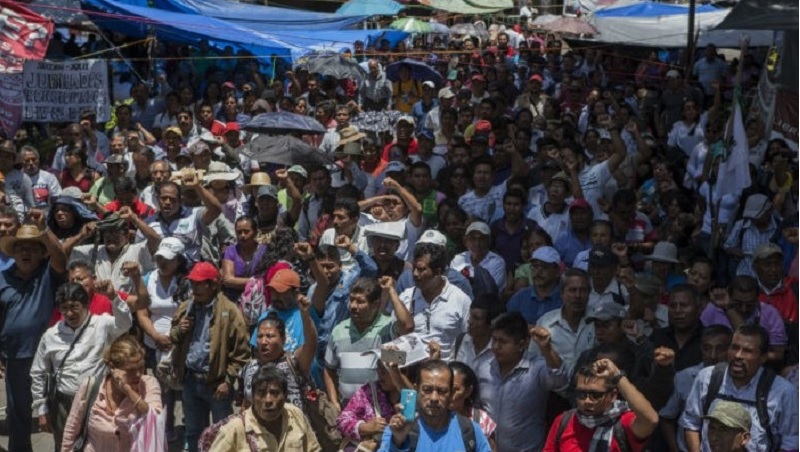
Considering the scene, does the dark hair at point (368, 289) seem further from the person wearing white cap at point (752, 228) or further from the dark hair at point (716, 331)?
the person wearing white cap at point (752, 228)

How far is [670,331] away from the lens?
259 inches

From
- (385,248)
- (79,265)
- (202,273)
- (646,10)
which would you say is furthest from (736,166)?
(646,10)

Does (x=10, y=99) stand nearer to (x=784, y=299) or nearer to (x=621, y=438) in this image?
(x=784, y=299)

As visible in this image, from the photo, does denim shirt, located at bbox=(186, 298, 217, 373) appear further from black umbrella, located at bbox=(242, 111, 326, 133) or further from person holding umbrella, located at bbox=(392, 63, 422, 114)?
person holding umbrella, located at bbox=(392, 63, 422, 114)

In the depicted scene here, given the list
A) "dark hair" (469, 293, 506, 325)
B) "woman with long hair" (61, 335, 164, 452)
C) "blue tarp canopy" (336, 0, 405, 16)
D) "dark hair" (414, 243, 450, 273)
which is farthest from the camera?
"blue tarp canopy" (336, 0, 405, 16)

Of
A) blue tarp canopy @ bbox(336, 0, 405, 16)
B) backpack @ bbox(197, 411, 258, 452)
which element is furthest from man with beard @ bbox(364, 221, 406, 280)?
blue tarp canopy @ bbox(336, 0, 405, 16)

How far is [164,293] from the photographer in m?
8.04

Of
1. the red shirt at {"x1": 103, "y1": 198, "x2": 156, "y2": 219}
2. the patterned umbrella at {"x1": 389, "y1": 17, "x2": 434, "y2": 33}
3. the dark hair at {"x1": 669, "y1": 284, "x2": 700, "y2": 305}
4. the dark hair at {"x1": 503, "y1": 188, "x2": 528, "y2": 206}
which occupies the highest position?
the patterned umbrella at {"x1": 389, "y1": 17, "x2": 434, "y2": 33}

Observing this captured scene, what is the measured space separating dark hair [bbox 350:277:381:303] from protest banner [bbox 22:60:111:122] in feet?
27.5

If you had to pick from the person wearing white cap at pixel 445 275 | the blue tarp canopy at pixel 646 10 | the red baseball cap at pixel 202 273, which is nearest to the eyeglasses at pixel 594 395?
the person wearing white cap at pixel 445 275

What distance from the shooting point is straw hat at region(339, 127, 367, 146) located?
11906 mm

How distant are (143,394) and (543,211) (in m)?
3.89

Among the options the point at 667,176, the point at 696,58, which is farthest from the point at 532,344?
the point at 696,58

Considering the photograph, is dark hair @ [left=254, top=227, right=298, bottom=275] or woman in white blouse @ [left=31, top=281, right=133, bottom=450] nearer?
woman in white blouse @ [left=31, top=281, right=133, bottom=450]
